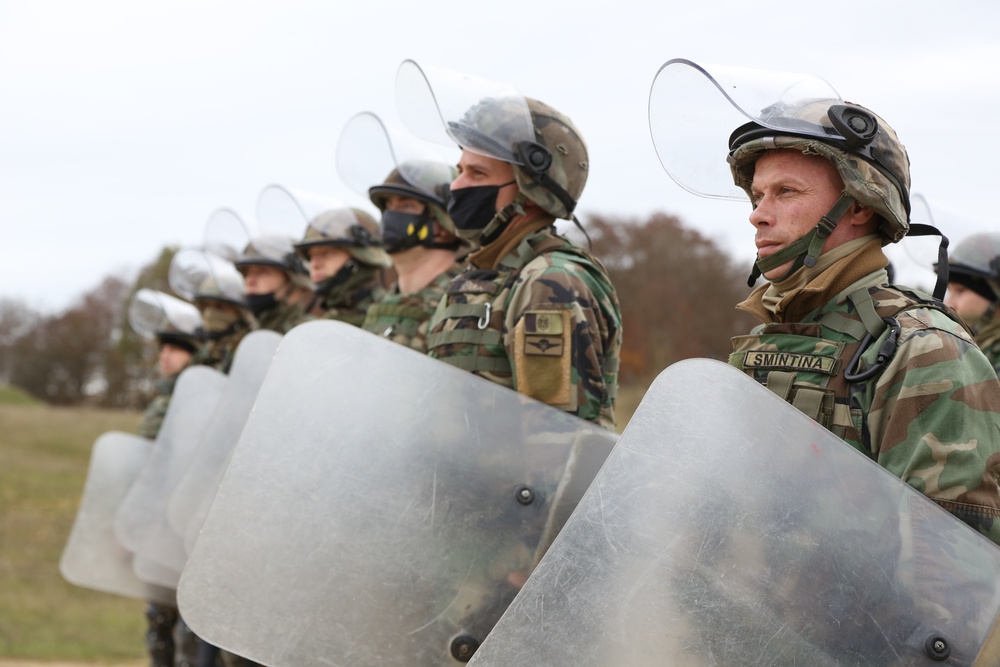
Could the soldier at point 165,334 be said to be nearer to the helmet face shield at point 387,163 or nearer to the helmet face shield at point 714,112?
the helmet face shield at point 387,163

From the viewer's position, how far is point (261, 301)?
21.3 feet

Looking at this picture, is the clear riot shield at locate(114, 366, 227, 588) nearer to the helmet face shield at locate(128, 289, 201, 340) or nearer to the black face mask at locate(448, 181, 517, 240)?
the helmet face shield at locate(128, 289, 201, 340)

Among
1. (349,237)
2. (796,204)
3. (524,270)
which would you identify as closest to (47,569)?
(349,237)

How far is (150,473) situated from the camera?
5934 mm

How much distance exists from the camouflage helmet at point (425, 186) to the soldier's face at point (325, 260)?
89 cm

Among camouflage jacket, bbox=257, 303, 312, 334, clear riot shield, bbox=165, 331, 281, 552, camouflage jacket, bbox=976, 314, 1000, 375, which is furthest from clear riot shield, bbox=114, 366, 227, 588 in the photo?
camouflage jacket, bbox=976, 314, 1000, 375

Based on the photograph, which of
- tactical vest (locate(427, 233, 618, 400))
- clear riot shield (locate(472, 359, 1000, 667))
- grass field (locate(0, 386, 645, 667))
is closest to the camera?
clear riot shield (locate(472, 359, 1000, 667))

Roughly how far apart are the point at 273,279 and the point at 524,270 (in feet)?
11.1

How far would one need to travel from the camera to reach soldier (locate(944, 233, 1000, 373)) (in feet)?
16.4

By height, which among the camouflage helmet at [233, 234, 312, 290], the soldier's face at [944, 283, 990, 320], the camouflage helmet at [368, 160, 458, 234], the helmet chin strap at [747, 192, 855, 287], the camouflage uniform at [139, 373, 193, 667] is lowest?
the camouflage uniform at [139, 373, 193, 667]

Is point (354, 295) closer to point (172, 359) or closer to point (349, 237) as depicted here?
point (349, 237)

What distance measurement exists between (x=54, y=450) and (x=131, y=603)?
11.9 metres

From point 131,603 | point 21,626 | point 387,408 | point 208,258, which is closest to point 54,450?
point 131,603

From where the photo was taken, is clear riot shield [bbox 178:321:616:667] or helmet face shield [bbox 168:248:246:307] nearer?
clear riot shield [bbox 178:321:616:667]
